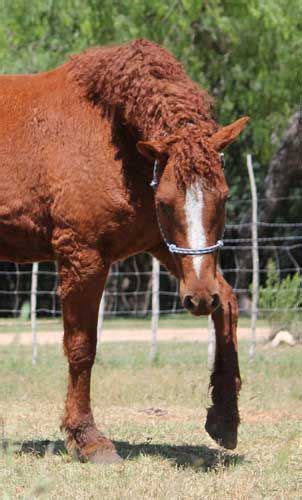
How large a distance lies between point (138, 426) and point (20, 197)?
7.33ft

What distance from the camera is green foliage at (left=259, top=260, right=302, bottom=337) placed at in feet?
46.1

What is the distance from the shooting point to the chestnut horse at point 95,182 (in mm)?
5883

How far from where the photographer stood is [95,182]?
19.5 ft

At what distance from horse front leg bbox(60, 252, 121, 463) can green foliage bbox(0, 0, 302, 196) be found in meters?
13.0

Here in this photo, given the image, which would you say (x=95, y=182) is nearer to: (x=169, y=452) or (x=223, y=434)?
(x=223, y=434)

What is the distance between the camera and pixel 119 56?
618 centimetres

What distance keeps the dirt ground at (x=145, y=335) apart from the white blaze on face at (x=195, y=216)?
9.99 metres

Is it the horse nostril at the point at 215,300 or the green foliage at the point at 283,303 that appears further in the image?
the green foliage at the point at 283,303

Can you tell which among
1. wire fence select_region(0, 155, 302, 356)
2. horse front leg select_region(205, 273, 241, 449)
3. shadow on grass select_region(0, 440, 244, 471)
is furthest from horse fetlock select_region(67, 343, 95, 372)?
wire fence select_region(0, 155, 302, 356)

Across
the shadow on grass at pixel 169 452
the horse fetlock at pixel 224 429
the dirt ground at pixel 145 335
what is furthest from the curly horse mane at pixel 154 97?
the dirt ground at pixel 145 335

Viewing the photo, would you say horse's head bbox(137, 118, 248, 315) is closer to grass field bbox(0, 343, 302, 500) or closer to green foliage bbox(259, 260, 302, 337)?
grass field bbox(0, 343, 302, 500)

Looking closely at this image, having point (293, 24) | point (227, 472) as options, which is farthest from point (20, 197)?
point (293, 24)

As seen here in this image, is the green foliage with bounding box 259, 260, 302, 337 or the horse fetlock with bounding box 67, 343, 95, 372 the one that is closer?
the horse fetlock with bounding box 67, 343, 95, 372

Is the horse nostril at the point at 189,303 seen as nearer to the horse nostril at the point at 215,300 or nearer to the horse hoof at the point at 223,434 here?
the horse nostril at the point at 215,300
